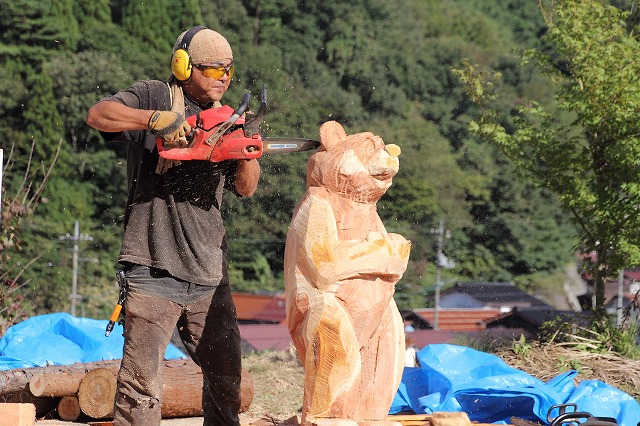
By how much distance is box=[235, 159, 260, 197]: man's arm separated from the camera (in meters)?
3.79

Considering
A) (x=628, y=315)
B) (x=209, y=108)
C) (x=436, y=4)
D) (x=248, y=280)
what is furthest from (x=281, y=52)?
(x=209, y=108)

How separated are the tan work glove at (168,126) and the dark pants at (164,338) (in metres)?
0.52

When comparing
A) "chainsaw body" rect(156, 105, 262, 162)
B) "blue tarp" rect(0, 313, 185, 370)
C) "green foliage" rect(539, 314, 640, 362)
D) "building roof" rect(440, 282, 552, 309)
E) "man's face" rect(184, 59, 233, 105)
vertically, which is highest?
"man's face" rect(184, 59, 233, 105)

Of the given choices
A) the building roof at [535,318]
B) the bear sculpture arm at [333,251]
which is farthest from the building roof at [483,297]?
the bear sculpture arm at [333,251]

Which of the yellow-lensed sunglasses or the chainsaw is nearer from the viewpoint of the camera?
the chainsaw

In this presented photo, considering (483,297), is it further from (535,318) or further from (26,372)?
(26,372)

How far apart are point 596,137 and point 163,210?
15.7 feet

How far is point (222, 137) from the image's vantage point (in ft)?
11.7

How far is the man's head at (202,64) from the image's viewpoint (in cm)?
372

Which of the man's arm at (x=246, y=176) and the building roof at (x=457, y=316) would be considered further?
the building roof at (x=457, y=316)

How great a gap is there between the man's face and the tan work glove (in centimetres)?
34

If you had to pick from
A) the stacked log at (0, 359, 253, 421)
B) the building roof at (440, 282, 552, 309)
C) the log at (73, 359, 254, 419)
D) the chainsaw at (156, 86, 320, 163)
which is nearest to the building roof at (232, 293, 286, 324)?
the building roof at (440, 282, 552, 309)

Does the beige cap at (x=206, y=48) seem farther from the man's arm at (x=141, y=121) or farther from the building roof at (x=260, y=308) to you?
the building roof at (x=260, y=308)

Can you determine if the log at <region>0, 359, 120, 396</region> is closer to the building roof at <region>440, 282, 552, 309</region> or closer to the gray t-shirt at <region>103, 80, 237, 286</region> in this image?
the gray t-shirt at <region>103, 80, 237, 286</region>
